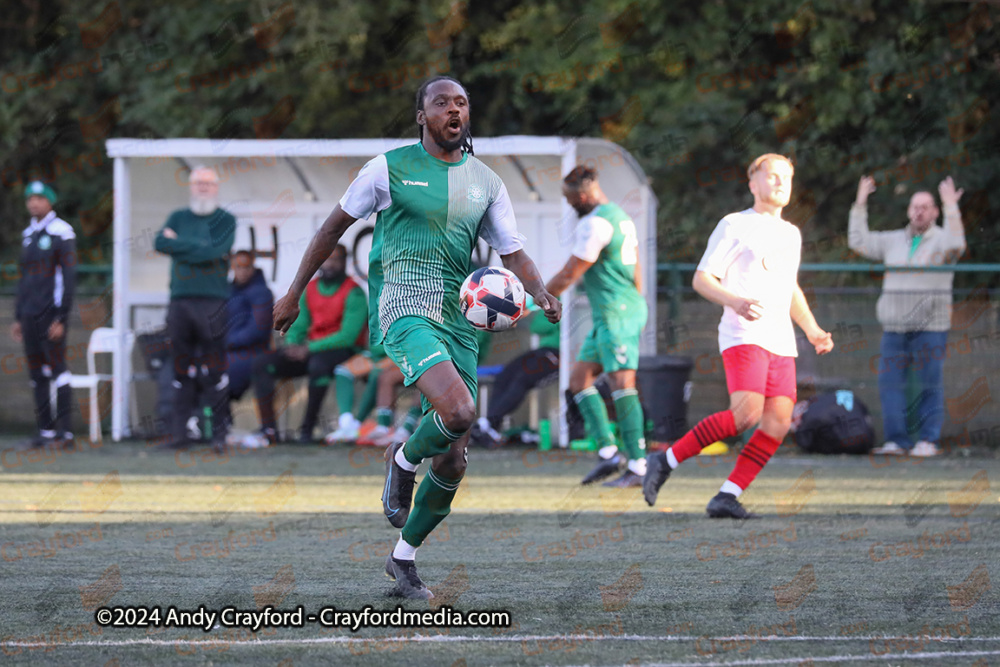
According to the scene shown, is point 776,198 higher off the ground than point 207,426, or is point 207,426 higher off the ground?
point 776,198

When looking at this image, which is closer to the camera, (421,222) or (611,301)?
(421,222)

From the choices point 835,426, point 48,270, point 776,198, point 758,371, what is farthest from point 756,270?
point 48,270

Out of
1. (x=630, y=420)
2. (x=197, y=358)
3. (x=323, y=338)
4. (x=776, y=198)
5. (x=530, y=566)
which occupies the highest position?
(x=776, y=198)

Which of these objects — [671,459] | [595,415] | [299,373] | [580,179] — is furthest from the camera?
[299,373]

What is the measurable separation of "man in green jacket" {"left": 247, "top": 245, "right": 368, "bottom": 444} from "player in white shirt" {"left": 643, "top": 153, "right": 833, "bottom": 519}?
6328mm

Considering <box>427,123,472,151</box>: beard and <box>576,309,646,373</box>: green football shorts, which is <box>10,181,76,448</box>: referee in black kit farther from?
<box>427,123,472,151</box>: beard

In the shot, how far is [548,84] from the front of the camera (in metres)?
19.9

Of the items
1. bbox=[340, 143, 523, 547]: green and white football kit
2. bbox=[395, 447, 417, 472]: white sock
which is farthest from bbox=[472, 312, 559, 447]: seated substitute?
bbox=[340, 143, 523, 547]: green and white football kit

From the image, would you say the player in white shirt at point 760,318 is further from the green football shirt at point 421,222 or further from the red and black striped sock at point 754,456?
the green football shirt at point 421,222

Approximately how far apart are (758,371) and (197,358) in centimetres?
683

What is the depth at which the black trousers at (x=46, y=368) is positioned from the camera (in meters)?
13.6

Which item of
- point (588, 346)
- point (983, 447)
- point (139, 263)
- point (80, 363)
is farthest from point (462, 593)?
point (80, 363)

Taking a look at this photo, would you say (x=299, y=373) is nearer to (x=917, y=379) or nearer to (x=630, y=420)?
(x=630, y=420)

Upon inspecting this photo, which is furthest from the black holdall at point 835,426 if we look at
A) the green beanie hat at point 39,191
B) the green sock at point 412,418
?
the green beanie hat at point 39,191
